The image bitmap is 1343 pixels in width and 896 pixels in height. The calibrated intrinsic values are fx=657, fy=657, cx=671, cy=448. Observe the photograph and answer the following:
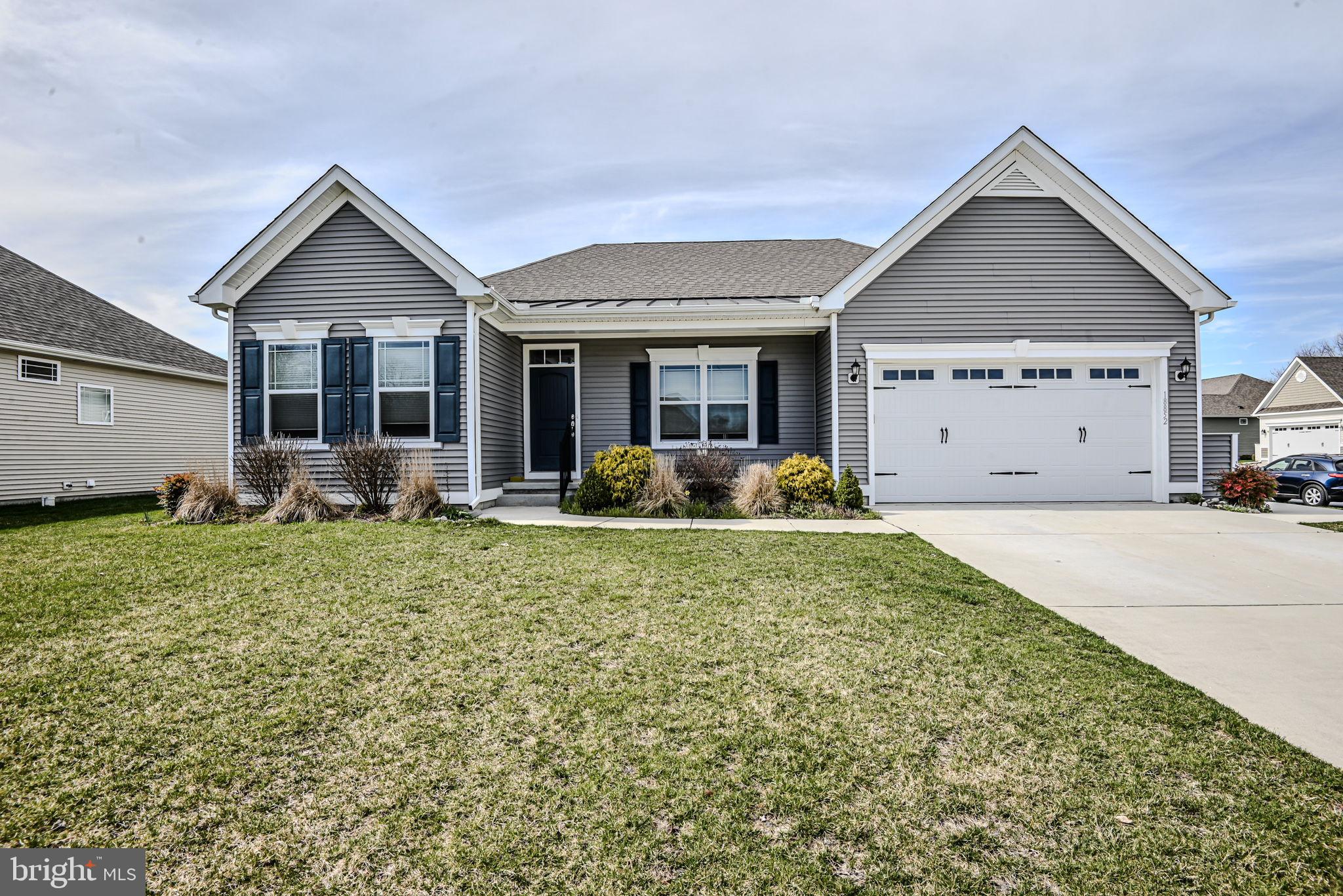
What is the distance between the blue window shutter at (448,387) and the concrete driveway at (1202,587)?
6.87 meters

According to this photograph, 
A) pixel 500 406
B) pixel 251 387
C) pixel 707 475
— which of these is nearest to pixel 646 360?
pixel 500 406

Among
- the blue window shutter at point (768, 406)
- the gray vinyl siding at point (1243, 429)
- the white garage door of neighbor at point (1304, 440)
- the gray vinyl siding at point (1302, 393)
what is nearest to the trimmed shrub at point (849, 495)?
the blue window shutter at point (768, 406)

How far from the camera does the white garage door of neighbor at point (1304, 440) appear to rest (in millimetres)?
25891

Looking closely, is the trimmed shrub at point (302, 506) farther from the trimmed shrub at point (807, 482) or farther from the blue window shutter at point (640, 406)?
the trimmed shrub at point (807, 482)

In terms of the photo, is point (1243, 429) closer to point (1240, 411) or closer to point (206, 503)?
point (1240, 411)

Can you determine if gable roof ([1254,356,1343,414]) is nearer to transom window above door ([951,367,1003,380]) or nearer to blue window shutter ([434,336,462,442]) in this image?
transom window above door ([951,367,1003,380])

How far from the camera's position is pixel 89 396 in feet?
48.0

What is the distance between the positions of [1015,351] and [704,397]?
17.7 ft

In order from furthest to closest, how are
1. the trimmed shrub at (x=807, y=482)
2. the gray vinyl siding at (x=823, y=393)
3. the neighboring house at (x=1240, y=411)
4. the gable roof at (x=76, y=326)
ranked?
the neighboring house at (x=1240, y=411) → the gable roof at (x=76, y=326) → the gray vinyl siding at (x=823, y=393) → the trimmed shrub at (x=807, y=482)

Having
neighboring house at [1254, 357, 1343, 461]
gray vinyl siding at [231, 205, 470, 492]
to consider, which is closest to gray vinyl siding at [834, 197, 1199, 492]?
gray vinyl siding at [231, 205, 470, 492]

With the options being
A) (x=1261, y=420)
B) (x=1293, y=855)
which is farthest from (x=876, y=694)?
(x=1261, y=420)

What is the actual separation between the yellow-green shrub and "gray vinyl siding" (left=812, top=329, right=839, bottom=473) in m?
3.28

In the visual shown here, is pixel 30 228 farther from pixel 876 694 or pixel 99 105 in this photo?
pixel 876 694

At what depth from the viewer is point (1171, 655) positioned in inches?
158
